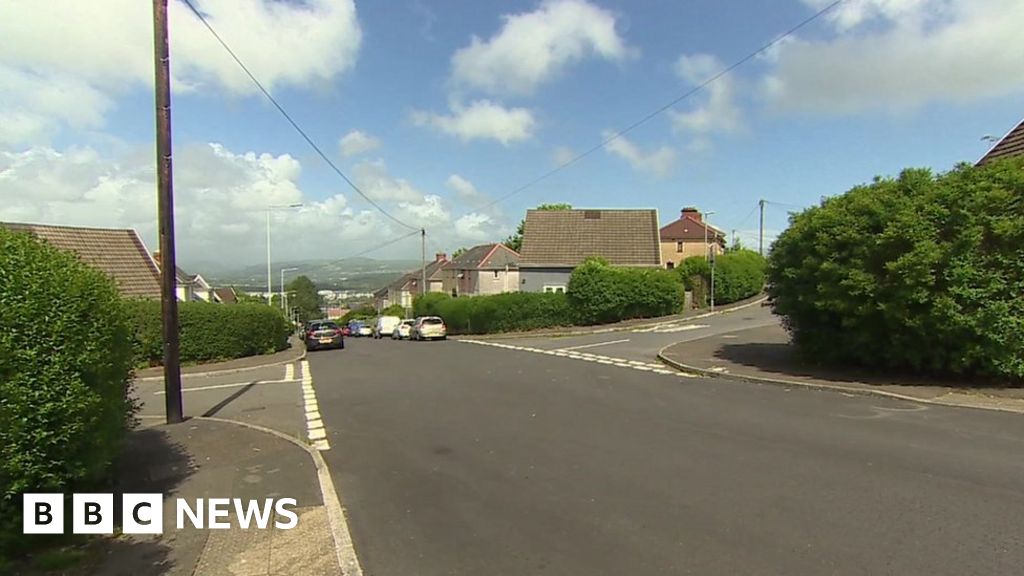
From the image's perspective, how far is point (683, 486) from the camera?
6.11 m

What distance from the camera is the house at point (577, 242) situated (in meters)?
50.9

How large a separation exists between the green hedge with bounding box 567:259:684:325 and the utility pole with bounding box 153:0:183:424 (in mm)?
28138

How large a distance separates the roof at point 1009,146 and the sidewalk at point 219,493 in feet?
53.1

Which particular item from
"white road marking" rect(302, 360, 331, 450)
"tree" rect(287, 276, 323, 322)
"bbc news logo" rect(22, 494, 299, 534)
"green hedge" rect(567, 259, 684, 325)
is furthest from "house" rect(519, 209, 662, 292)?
"tree" rect(287, 276, 323, 322)

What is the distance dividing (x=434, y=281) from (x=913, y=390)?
81553 mm

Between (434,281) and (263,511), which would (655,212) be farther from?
(263,511)

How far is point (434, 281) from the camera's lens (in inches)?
3570

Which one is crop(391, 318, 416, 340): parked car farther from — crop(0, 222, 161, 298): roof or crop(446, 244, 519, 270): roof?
crop(0, 222, 161, 298): roof

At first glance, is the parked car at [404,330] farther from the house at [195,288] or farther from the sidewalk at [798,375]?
the sidewalk at [798,375]

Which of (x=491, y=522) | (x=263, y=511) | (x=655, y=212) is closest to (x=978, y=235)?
(x=491, y=522)

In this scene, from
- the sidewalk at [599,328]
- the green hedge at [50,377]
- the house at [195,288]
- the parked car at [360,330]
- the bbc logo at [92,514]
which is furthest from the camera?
the parked car at [360,330]

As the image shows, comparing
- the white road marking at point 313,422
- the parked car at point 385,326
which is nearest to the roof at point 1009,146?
the white road marking at point 313,422

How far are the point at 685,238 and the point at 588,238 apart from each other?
122ft

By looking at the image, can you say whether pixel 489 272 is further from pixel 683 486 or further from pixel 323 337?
pixel 683 486
